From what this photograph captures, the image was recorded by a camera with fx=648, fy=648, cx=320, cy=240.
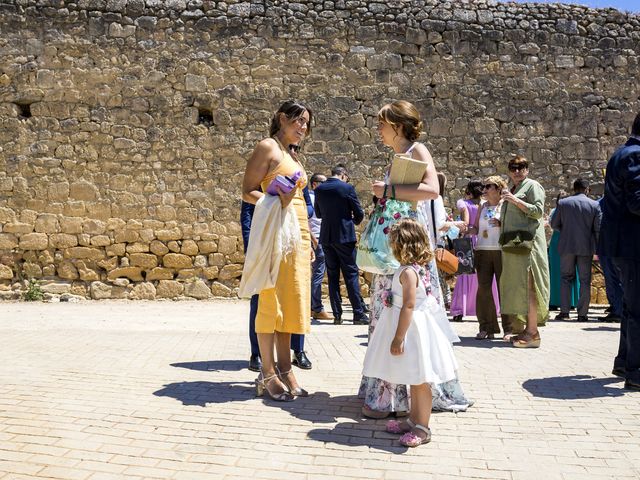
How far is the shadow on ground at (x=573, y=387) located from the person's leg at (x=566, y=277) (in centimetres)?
360

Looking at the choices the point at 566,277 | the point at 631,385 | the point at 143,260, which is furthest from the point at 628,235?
the point at 143,260

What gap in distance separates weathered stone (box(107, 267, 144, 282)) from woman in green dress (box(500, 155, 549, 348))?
5.31m

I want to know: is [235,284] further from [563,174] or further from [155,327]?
[563,174]

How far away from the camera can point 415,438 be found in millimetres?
3021

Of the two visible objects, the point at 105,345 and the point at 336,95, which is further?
the point at 336,95

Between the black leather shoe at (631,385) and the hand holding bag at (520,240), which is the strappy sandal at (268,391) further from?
the hand holding bag at (520,240)

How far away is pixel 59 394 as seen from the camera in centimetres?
365

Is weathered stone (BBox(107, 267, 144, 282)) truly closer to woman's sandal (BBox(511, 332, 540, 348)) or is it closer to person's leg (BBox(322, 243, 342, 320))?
person's leg (BBox(322, 243, 342, 320))

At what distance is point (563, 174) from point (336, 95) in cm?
363

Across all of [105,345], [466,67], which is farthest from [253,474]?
[466,67]

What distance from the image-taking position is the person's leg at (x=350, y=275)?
23.5 ft

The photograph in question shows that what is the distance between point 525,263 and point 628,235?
1566 millimetres

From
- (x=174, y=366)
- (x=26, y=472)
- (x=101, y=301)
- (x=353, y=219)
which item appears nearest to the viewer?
(x=26, y=472)

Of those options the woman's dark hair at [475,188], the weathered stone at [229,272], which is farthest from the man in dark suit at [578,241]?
the weathered stone at [229,272]
